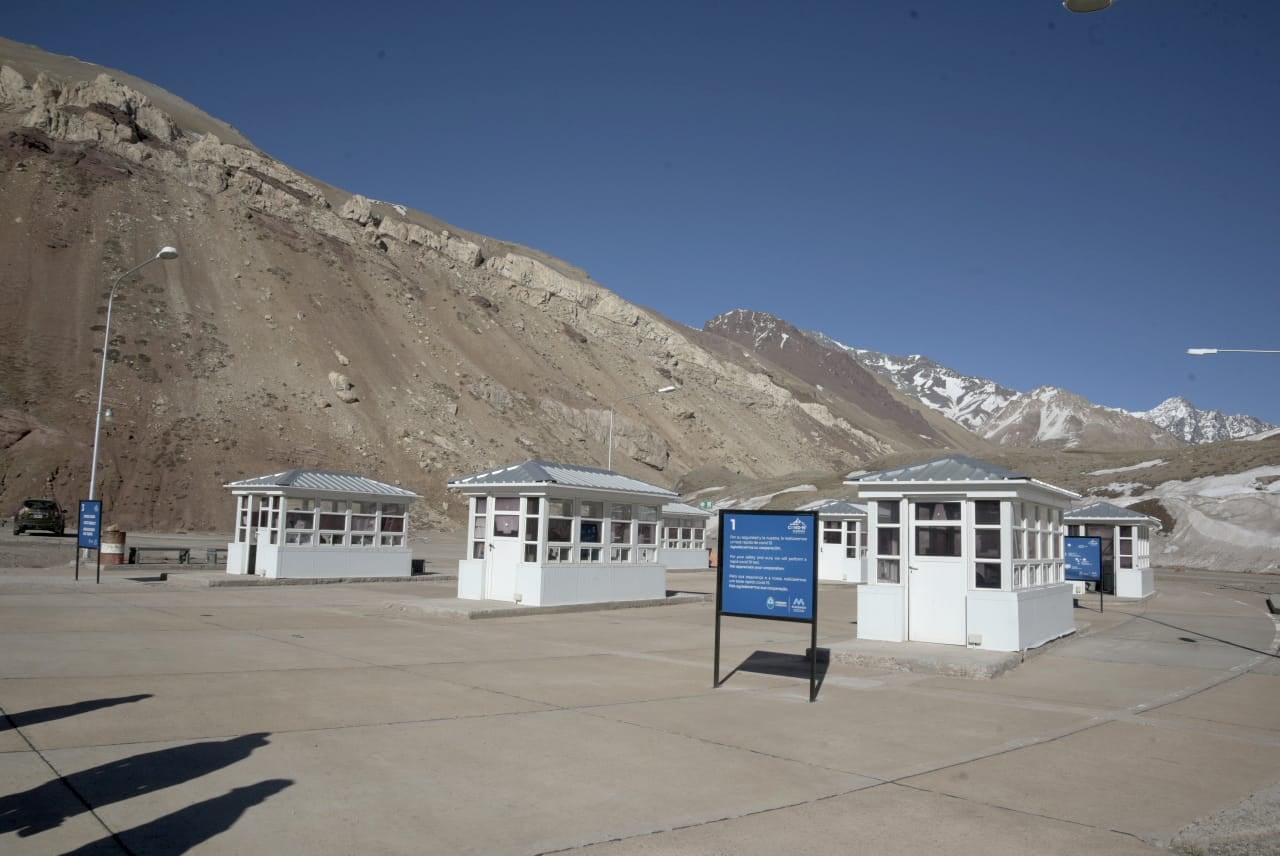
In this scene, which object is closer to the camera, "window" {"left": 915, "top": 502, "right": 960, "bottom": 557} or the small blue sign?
"window" {"left": 915, "top": 502, "right": 960, "bottom": 557}

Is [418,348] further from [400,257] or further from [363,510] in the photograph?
[363,510]

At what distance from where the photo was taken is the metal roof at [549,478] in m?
19.1

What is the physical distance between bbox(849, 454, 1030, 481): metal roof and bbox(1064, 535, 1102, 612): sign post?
1143 cm

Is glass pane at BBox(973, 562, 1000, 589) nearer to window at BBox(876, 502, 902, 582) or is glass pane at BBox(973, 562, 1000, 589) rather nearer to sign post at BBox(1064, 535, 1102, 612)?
window at BBox(876, 502, 902, 582)

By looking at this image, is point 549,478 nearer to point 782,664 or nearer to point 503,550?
point 503,550

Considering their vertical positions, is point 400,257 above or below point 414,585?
above

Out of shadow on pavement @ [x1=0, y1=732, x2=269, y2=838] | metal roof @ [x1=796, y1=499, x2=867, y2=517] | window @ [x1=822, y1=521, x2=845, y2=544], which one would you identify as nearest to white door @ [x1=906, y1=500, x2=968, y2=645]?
shadow on pavement @ [x1=0, y1=732, x2=269, y2=838]

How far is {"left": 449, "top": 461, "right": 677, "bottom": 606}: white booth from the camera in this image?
63.2 ft

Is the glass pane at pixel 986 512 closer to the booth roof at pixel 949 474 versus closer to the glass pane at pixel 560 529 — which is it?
the booth roof at pixel 949 474

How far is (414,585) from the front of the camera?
25.3 m

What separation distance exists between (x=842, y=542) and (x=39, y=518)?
3476 centimetres

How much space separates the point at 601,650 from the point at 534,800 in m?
7.83

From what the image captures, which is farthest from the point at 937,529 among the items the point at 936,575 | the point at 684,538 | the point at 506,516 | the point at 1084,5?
the point at 684,538

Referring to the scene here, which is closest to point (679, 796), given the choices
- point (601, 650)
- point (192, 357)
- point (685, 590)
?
point (601, 650)
